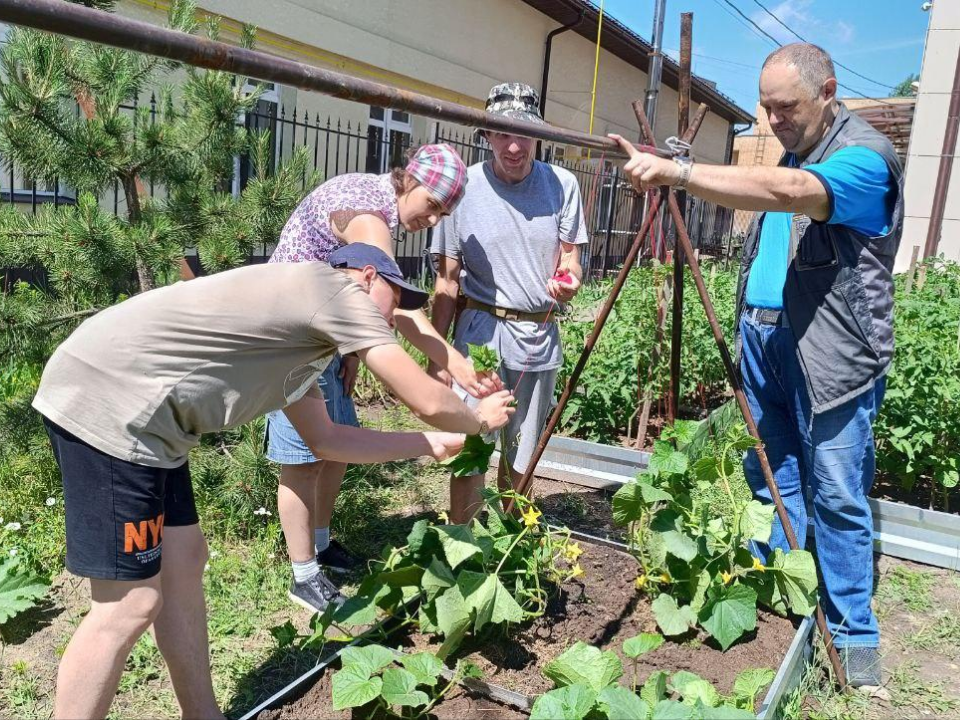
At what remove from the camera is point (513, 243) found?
3004 mm

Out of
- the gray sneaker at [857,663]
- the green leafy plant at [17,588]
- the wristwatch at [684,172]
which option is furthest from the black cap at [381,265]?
the gray sneaker at [857,663]

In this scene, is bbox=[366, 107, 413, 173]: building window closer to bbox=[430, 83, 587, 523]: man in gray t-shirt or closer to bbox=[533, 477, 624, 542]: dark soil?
bbox=[533, 477, 624, 542]: dark soil

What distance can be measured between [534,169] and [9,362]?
2178 mm

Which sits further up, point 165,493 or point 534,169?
point 534,169

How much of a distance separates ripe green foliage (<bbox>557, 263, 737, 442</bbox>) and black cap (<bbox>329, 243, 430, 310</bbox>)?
288 centimetres

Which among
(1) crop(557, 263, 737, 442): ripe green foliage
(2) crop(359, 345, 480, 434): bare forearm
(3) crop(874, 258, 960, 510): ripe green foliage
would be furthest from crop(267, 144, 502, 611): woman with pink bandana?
(3) crop(874, 258, 960, 510): ripe green foliage

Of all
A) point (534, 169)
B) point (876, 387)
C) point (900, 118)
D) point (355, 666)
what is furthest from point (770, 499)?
point (900, 118)

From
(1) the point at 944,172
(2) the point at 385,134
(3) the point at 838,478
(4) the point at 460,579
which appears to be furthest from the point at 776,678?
(1) the point at 944,172

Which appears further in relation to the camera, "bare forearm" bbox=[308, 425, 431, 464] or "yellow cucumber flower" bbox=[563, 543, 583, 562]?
"yellow cucumber flower" bbox=[563, 543, 583, 562]

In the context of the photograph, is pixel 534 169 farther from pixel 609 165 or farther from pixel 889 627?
pixel 609 165

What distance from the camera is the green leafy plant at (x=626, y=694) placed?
1.66m

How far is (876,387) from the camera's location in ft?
8.31

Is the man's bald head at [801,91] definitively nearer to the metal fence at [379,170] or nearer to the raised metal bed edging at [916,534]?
the metal fence at [379,170]

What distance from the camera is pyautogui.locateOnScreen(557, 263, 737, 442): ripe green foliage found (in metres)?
4.78
